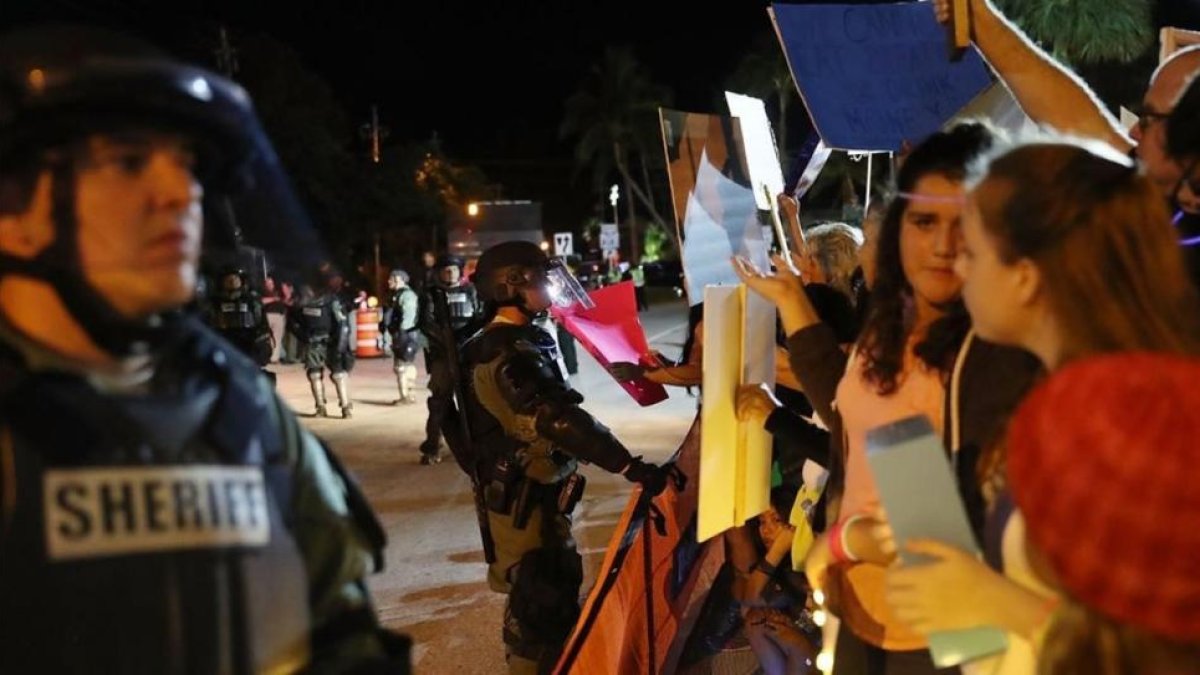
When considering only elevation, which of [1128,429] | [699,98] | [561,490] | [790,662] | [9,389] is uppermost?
[699,98]

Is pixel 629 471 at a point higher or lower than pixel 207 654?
lower

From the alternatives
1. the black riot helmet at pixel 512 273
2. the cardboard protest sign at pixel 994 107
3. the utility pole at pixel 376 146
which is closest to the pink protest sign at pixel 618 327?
the black riot helmet at pixel 512 273

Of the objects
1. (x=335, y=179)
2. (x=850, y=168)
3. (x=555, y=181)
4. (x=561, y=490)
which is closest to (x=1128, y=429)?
(x=561, y=490)

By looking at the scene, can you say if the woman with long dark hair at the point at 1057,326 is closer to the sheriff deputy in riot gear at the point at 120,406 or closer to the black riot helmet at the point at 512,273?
the sheriff deputy in riot gear at the point at 120,406

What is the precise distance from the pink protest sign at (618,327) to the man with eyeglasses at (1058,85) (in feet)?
7.14

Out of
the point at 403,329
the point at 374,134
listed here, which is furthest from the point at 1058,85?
the point at 374,134

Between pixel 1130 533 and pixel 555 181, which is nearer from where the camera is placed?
pixel 1130 533

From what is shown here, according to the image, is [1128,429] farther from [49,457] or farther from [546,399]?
[546,399]

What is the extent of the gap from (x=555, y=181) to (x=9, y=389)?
3408 inches

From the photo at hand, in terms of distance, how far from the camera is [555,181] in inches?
3425

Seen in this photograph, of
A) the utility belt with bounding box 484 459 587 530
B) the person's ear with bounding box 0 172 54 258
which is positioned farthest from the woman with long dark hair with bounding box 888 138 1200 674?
the utility belt with bounding box 484 459 587 530

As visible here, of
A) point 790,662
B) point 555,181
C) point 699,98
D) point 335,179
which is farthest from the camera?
point 555,181

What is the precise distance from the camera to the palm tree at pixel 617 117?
66.5m

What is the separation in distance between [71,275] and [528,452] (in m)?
3.08
